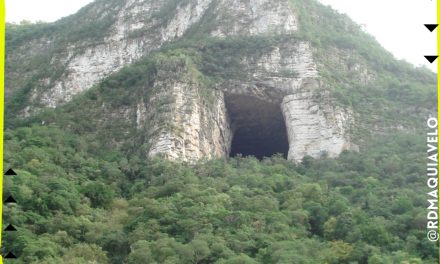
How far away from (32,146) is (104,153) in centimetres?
309

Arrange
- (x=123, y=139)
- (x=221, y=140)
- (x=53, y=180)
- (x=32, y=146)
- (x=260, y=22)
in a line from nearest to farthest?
(x=53, y=180)
(x=32, y=146)
(x=123, y=139)
(x=221, y=140)
(x=260, y=22)

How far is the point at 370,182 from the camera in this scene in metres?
30.9

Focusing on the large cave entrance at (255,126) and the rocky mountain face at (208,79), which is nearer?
the rocky mountain face at (208,79)

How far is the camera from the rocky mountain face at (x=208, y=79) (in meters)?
36.3

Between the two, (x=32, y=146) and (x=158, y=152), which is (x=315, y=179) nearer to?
(x=158, y=152)

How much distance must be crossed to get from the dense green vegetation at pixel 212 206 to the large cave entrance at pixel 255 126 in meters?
4.72

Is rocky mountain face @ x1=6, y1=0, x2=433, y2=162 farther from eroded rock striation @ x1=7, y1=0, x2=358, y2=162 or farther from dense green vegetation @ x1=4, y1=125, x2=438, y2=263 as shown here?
dense green vegetation @ x1=4, y1=125, x2=438, y2=263

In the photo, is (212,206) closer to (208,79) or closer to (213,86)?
(213,86)

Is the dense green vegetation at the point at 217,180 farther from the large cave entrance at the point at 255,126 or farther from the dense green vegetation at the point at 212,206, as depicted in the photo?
the large cave entrance at the point at 255,126

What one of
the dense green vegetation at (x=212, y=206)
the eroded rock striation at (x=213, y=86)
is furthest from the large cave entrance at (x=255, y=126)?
the dense green vegetation at (x=212, y=206)

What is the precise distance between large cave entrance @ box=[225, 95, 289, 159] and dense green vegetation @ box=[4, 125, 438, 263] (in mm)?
4716

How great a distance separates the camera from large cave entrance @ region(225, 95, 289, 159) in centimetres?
3906

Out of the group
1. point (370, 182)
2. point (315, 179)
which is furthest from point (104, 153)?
point (370, 182)

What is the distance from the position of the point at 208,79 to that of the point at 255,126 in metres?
3.97
